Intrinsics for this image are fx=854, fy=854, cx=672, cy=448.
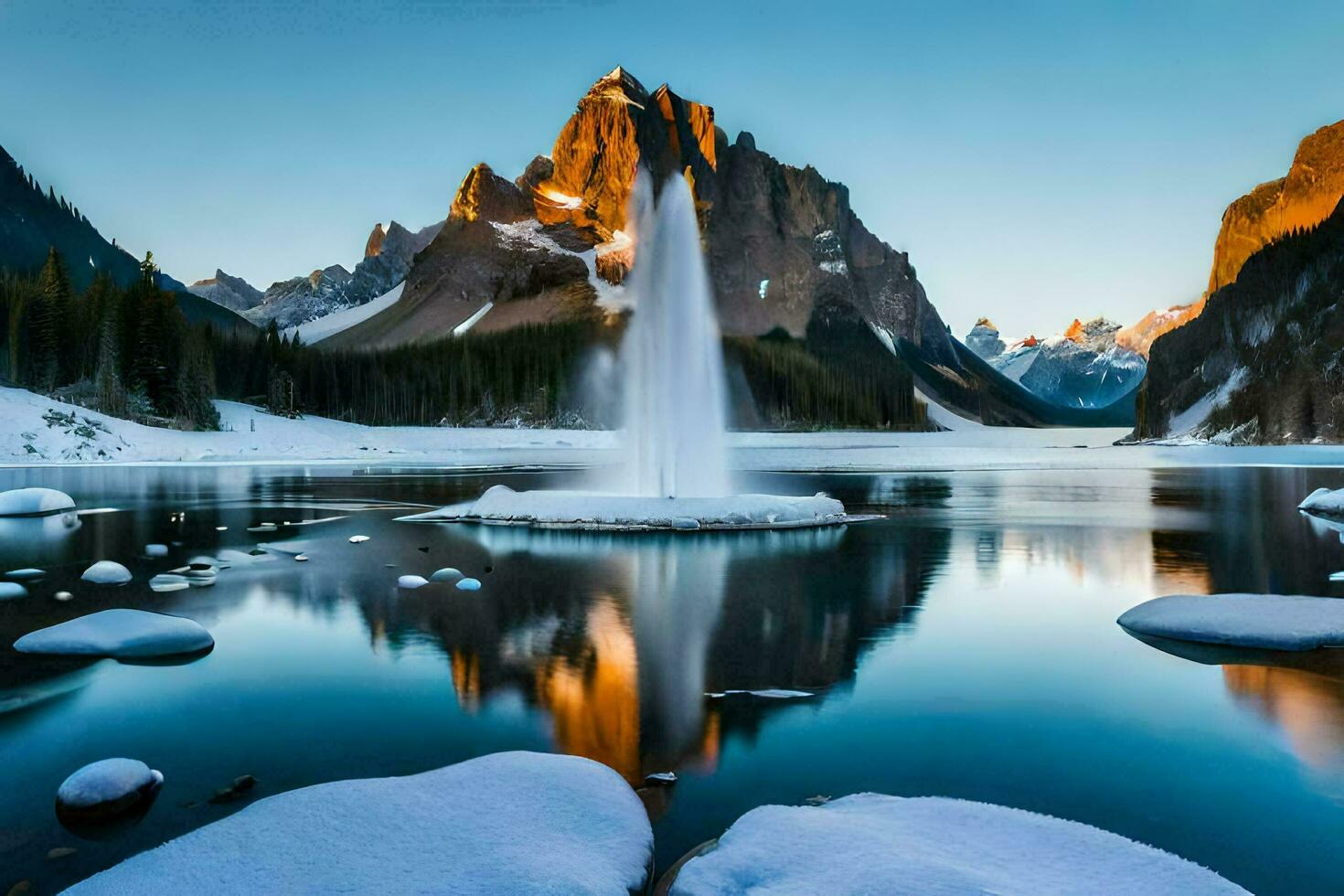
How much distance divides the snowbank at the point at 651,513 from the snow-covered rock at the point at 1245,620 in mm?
12964

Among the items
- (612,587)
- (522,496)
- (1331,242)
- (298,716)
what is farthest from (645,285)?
(1331,242)

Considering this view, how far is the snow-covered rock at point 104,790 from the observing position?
629 centimetres

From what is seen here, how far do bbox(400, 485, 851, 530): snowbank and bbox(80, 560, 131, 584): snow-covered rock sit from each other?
1083 centimetres

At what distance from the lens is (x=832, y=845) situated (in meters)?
5.13

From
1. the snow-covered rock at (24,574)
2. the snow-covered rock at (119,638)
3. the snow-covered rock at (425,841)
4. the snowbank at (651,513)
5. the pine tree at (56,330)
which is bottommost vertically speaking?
the snow-covered rock at (425,841)

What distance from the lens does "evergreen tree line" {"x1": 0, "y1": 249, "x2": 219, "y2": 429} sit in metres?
87.7

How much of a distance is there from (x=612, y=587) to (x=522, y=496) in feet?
39.4

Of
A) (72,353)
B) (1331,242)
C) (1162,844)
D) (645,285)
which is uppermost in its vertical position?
(1331,242)

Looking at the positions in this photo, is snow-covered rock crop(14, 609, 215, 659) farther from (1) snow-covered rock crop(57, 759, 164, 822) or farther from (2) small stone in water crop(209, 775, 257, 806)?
(2) small stone in water crop(209, 775, 257, 806)

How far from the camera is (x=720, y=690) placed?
942 centimetres

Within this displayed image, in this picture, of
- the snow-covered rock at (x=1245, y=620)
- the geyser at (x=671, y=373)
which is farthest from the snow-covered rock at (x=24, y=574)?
the snow-covered rock at (x=1245, y=620)

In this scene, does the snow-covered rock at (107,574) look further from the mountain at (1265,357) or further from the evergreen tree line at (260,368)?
the mountain at (1265,357)

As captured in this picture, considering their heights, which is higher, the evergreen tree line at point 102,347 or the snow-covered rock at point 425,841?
the evergreen tree line at point 102,347

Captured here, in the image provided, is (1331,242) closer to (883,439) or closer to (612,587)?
(883,439)
